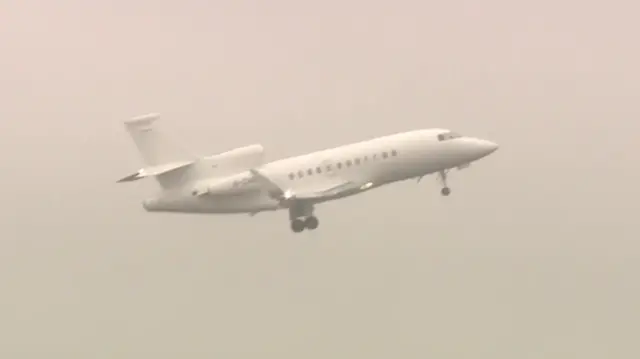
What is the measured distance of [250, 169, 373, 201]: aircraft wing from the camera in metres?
51.1

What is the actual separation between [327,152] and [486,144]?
27.2ft

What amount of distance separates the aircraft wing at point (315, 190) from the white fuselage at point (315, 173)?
258 millimetres

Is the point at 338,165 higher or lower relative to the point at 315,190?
higher

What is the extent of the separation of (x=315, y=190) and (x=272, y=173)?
2.12 metres

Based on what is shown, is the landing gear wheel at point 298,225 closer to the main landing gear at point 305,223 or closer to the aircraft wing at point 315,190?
the main landing gear at point 305,223

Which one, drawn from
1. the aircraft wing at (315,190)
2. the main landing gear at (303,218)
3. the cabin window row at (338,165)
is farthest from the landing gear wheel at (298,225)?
the cabin window row at (338,165)

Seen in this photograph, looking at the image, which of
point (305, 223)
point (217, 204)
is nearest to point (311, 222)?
point (305, 223)

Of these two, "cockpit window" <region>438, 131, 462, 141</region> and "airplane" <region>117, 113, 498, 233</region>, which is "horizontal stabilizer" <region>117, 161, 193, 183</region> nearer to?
"airplane" <region>117, 113, 498, 233</region>

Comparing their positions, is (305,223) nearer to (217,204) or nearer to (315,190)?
(315,190)

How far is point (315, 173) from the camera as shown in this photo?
53.3 meters

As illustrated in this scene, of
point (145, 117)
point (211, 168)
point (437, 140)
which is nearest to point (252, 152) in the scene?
point (211, 168)

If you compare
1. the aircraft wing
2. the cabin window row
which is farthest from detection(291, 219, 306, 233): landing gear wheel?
the cabin window row

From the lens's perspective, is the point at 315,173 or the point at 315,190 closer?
the point at 315,190

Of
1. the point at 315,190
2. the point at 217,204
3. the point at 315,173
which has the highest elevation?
the point at 315,173
